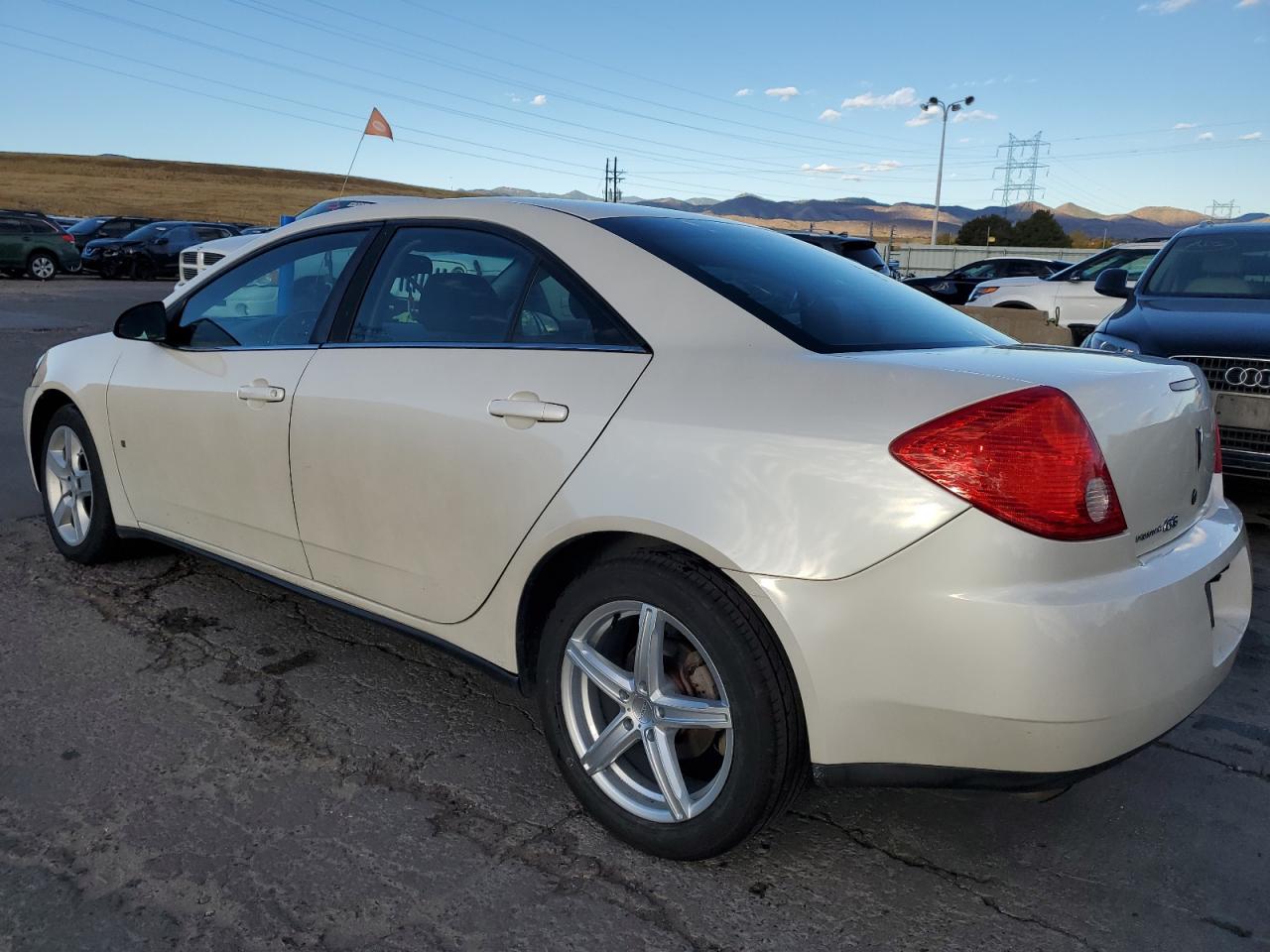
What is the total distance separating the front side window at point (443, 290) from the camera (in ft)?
8.99

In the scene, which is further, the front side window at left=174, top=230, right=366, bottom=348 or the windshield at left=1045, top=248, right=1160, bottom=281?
the windshield at left=1045, top=248, right=1160, bottom=281

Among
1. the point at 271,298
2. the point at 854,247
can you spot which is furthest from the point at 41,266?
the point at 271,298

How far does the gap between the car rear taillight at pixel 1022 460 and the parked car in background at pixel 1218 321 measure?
2405 mm

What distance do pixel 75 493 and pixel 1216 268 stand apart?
22.5 feet

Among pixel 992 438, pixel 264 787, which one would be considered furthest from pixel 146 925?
pixel 992 438

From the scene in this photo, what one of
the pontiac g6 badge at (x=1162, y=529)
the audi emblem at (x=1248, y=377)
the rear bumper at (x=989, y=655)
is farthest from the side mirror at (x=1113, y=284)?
the rear bumper at (x=989, y=655)

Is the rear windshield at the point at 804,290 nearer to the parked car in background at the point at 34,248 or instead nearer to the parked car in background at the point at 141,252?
the parked car in background at the point at 34,248

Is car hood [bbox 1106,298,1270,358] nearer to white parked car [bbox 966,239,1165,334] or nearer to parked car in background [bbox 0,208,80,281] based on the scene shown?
white parked car [bbox 966,239,1165,334]

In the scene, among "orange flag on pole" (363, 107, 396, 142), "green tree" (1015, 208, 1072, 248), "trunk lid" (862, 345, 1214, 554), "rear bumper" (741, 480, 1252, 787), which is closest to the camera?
"rear bumper" (741, 480, 1252, 787)

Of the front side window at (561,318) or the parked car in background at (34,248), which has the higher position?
the front side window at (561,318)

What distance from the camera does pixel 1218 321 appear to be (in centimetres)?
552

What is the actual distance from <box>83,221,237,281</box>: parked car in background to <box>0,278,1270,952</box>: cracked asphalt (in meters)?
25.1

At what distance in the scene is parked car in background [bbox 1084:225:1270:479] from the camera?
5.06 meters

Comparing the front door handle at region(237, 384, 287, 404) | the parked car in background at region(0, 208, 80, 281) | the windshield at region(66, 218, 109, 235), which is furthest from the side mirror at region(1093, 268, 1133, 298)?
the windshield at region(66, 218, 109, 235)
